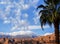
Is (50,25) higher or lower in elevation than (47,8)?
lower

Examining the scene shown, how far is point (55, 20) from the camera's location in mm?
23125

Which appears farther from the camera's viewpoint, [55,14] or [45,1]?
[45,1]

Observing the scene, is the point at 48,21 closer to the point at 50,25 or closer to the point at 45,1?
the point at 50,25

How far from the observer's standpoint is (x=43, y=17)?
78.1 feet

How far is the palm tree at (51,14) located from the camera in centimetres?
2309

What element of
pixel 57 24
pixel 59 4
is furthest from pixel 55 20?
pixel 59 4

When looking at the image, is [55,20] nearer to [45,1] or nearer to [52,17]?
[52,17]

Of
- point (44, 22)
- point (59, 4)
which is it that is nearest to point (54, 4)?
point (59, 4)

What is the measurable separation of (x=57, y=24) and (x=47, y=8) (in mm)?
2083

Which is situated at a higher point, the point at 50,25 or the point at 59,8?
the point at 59,8

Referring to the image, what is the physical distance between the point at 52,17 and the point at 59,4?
183 centimetres

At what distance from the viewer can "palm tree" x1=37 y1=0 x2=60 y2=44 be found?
75.8ft

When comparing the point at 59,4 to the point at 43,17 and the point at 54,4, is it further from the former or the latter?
the point at 43,17

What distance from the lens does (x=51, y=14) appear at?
23.6 meters
